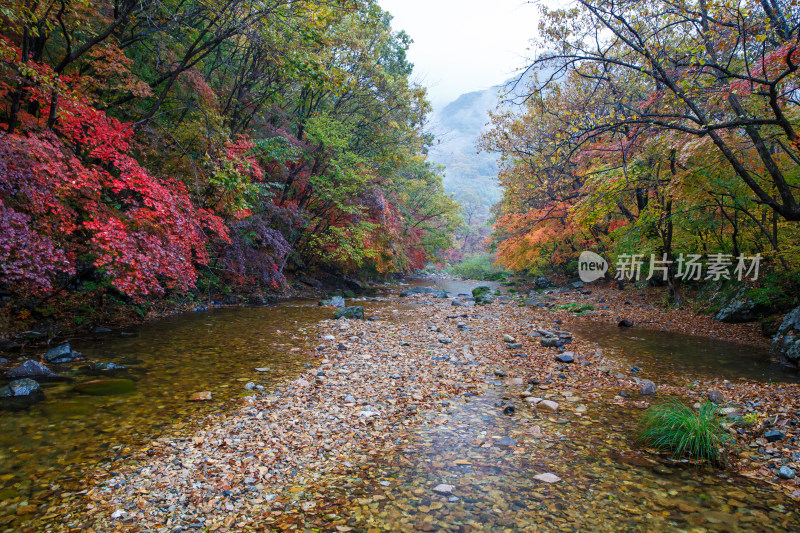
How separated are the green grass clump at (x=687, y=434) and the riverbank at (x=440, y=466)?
17 cm

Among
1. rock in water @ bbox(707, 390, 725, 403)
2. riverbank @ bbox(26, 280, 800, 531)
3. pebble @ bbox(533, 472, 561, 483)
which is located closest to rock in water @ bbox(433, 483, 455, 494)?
riverbank @ bbox(26, 280, 800, 531)

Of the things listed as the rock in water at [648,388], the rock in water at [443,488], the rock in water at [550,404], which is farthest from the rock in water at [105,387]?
the rock in water at [648,388]

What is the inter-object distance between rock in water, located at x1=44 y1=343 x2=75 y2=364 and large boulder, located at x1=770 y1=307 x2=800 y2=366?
12633 millimetres

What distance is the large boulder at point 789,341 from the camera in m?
6.60

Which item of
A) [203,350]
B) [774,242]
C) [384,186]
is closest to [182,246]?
[203,350]

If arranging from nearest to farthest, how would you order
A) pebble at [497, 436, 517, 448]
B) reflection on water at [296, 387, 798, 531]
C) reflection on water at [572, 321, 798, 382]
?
1. reflection on water at [296, 387, 798, 531]
2. pebble at [497, 436, 517, 448]
3. reflection on water at [572, 321, 798, 382]

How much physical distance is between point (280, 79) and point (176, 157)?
5464 mm

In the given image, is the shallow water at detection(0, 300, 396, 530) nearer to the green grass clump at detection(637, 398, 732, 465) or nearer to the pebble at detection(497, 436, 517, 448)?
the pebble at detection(497, 436, 517, 448)

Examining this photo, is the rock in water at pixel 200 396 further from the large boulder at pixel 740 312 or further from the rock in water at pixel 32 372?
the large boulder at pixel 740 312

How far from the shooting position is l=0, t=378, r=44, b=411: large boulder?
437 cm

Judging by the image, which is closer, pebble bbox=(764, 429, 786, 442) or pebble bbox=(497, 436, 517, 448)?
pebble bbox=(764, 429, 786, 442)

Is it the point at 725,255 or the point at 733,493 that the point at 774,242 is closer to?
the point at 725,255

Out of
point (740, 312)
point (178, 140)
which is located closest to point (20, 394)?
point (178, 140)

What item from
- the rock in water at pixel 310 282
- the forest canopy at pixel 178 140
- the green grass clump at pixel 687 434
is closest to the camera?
the green grass clump at pixel 687 434
